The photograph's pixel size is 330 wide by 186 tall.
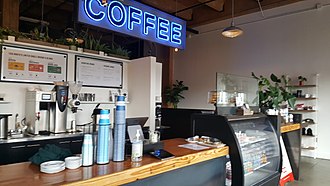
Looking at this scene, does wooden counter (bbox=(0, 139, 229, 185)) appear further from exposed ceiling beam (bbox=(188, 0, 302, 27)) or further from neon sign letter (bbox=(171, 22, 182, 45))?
exposed ceiling beam (bbox=(188, 0, 302, 27))

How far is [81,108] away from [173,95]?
477cm

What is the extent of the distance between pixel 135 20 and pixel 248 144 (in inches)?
104

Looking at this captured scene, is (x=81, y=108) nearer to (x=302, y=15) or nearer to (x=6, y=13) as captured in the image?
(x=6, y=13)

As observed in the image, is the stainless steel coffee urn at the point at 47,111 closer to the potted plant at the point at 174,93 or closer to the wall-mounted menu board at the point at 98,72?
the wall-mounted menu board at the point at 98,72

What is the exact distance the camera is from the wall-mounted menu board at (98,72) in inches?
170

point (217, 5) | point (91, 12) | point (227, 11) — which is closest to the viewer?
point (91, 12)

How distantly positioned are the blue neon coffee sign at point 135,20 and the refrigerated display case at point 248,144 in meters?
2.09

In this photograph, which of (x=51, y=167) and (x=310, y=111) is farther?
(x=310, y=111)

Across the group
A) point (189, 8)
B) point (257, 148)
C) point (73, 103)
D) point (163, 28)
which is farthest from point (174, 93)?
point (257, 148)

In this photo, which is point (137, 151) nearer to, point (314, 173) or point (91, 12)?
point (91, 12)

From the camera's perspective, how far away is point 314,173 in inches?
176

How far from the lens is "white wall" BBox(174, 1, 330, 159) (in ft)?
19.9

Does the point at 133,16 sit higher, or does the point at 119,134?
the point at 133,16

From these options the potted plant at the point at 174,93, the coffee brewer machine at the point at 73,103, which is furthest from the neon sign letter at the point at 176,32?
the potted plant at the point at 174,93
